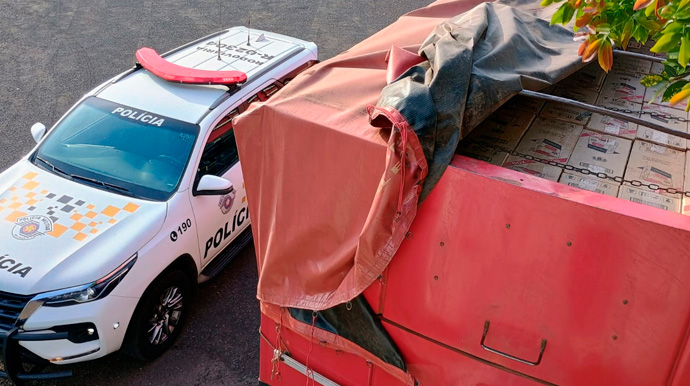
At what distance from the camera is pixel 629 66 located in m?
4.79

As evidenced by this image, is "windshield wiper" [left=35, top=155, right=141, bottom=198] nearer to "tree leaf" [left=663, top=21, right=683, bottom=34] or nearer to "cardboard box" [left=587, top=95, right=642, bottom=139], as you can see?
"cardboard box" [left=587, top=95, right=642, bottom=139]

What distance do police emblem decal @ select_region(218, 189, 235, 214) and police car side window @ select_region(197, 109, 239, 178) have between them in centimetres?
22

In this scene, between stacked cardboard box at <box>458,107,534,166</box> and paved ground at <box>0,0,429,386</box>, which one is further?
paved ground at <box>0,0,429,386</box>

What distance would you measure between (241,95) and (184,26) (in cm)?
723

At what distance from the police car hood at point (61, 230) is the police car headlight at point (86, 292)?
0.04m

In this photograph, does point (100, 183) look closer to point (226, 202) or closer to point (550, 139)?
point (226, 202)

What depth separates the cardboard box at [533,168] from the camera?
3215 mm

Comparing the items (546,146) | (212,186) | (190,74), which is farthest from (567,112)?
(190,74)

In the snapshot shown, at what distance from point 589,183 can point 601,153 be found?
408 millimetres

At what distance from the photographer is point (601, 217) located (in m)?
2.54

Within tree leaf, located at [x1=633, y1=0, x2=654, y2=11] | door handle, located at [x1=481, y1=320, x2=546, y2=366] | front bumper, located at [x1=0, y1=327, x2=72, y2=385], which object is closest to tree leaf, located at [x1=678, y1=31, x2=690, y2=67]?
tree leaf, located at [x1=633, y1=0, x2=654, y2=11]

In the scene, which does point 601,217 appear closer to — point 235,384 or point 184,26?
point 235,384

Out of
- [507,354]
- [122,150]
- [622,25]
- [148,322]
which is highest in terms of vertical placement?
[622,25]

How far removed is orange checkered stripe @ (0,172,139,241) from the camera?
465 cm
